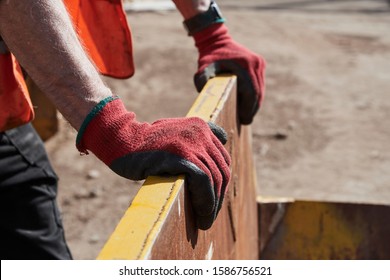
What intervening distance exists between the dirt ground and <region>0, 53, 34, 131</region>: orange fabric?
5.69 ft

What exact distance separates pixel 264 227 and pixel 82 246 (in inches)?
49.6

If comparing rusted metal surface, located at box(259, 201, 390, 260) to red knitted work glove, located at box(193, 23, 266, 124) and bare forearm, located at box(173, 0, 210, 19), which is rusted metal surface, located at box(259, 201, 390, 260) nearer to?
red knitted work glove, located at box(193, 23, 266, 124)

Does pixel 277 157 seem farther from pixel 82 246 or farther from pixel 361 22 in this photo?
pixel 361 22

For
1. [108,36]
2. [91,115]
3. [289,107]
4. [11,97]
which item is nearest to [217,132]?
[91,115]

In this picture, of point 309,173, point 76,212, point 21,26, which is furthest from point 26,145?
point 309,173

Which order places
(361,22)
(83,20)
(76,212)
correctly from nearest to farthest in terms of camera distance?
1. (83,20)
2. (76,212)
3. (361,22)

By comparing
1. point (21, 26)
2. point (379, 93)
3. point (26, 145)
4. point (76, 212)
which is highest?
point (21, 26)

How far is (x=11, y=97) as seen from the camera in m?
2.33

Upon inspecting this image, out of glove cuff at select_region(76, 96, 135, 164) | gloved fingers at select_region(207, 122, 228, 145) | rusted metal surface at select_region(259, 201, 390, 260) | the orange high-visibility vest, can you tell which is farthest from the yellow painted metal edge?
rusted metal surface at select_region(259, 201, 390, 260)

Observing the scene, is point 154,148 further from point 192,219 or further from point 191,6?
point 191,6

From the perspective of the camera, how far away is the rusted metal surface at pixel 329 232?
334 centimetres

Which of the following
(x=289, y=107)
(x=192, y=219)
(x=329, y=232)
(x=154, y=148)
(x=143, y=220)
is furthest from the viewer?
(x=289, y=107)

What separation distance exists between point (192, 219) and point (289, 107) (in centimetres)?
458

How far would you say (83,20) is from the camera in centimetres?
264
